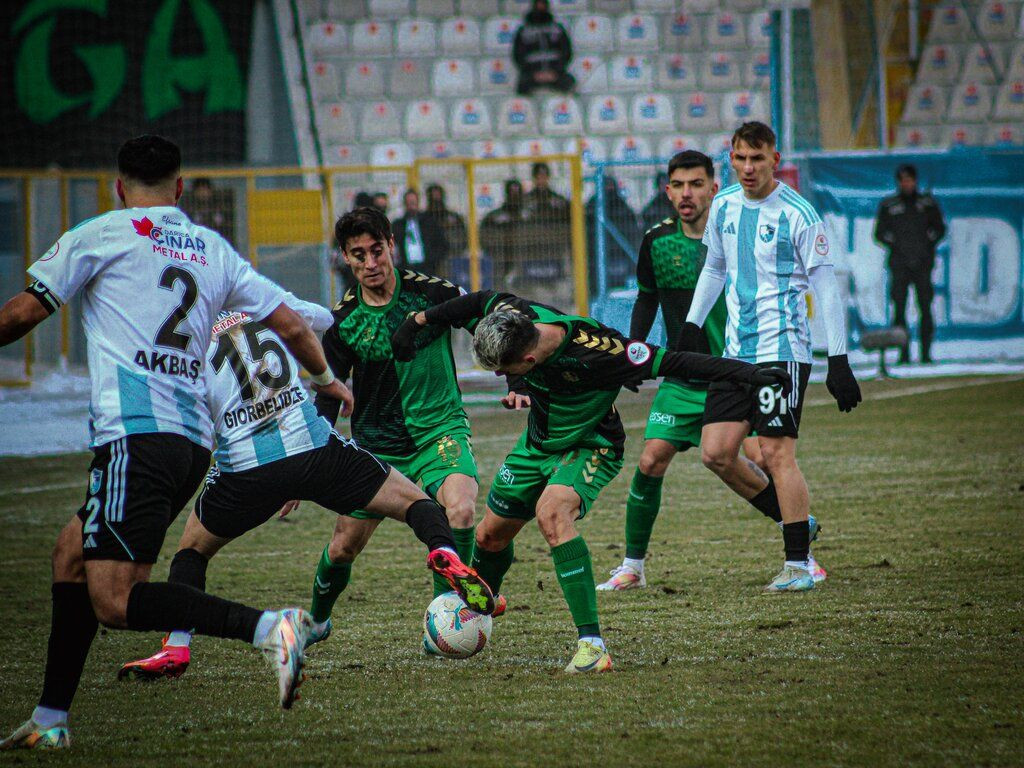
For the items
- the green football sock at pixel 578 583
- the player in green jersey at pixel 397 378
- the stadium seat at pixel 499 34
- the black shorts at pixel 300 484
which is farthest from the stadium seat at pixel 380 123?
the green football sock at pixel 578 583

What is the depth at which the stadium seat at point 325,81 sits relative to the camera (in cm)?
2016

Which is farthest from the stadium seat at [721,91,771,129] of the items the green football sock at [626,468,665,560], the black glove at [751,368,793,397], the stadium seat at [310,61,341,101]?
the black glove at [751,368,793,397]

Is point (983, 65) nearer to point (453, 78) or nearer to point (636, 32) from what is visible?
point (636, 32)

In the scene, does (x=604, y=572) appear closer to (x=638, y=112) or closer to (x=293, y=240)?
(x=293, y=240)

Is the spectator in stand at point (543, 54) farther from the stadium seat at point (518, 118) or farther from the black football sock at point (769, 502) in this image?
the black football sock at point (769, 502)

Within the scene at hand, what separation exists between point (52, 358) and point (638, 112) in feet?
30.4

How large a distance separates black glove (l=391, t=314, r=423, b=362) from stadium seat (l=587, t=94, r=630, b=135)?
15206 millimetres

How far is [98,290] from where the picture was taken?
4020 millimetres

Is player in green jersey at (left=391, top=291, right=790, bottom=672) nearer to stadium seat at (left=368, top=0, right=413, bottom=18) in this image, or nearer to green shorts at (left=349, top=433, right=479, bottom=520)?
green shorts at (left=349, top=433, right=479, bottom=520)

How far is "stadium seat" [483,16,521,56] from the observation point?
20.3 metres

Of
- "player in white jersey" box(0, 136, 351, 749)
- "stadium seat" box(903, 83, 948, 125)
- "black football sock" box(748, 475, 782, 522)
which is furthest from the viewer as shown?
→ "stadium seat" box(903, 83, 948, 125)

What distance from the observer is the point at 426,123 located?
19.9 meters

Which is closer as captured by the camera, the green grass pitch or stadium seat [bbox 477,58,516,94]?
the green grass pitch

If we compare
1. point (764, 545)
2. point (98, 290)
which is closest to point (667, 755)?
point (98, 290)
